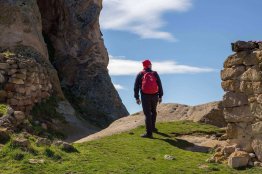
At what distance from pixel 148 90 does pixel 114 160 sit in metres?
4.01

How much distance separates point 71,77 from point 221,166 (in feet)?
66.0

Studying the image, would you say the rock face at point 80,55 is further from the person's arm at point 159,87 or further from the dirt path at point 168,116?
the person's arm at point 159,87

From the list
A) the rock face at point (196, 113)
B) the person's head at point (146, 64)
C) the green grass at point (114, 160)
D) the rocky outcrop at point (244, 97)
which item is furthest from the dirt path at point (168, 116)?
the rocky outcrop at point (244, 97)

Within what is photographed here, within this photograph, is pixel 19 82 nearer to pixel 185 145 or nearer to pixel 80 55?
pixel 185 145

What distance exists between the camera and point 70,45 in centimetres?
2964

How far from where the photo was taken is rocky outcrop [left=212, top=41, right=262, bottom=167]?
10133mm

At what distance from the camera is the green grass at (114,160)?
9305 mm

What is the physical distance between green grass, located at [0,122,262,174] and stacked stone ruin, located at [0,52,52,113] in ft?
20.9

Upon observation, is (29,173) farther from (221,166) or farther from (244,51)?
(244,51)

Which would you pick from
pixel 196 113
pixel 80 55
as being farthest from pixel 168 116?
pixel 80 55

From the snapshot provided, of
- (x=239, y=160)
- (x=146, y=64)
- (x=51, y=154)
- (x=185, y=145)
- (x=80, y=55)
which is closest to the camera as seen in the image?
(x=239, y=160)

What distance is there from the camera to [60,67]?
29141 mm

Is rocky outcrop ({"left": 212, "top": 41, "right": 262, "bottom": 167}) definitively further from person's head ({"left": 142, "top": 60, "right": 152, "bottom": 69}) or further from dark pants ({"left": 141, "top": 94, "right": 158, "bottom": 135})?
person's head ({"left": 142, "top": 60, "right": 152, "bottom": 69})

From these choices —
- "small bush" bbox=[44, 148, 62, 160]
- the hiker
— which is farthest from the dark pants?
"small bush" bbox=[44, 148, 62, 160]
